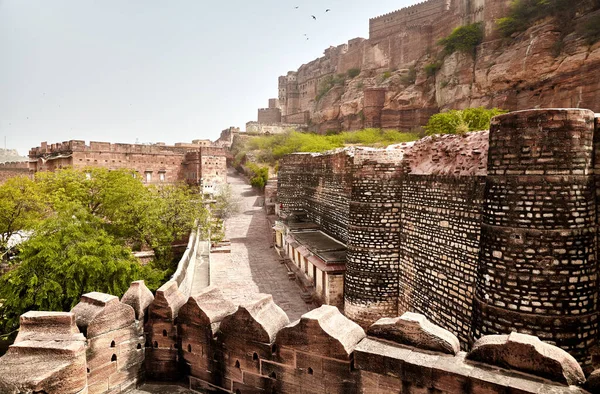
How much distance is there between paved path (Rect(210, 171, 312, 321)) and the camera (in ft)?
47.3

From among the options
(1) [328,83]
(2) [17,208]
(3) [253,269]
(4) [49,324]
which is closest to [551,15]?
(3) [253,269]

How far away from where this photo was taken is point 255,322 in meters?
3.64

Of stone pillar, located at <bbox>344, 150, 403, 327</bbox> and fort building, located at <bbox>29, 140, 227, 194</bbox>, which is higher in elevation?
fort building, located at <bbox>29, 140, 227, 194</bbox>

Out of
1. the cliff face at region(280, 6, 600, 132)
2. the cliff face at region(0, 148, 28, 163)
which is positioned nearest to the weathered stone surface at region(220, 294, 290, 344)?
the cliff face at region(280, 6, 600, 132)

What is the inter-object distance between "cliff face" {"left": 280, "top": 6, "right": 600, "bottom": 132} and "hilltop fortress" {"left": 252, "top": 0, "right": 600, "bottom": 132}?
2.9 inches

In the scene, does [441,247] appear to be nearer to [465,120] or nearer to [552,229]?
[552,229]

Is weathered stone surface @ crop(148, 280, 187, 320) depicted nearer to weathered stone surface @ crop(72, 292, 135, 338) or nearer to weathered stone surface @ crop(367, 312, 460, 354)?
weathered stone surface @ crop(72, 292, 135, 338)

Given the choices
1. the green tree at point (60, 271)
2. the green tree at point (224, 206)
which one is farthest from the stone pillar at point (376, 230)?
the green tree at point (224, 206)

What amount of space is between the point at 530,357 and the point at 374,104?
162 feet

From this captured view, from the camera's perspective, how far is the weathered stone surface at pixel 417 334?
9.95ft

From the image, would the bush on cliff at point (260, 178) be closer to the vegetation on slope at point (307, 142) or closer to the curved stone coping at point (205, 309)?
the vegetation on slope at point (307, 142)

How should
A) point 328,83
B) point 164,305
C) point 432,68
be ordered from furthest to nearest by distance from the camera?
point 328,83, point 432,68, point 164,305

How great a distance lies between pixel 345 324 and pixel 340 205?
1239 centimetres

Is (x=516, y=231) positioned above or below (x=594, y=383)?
above
